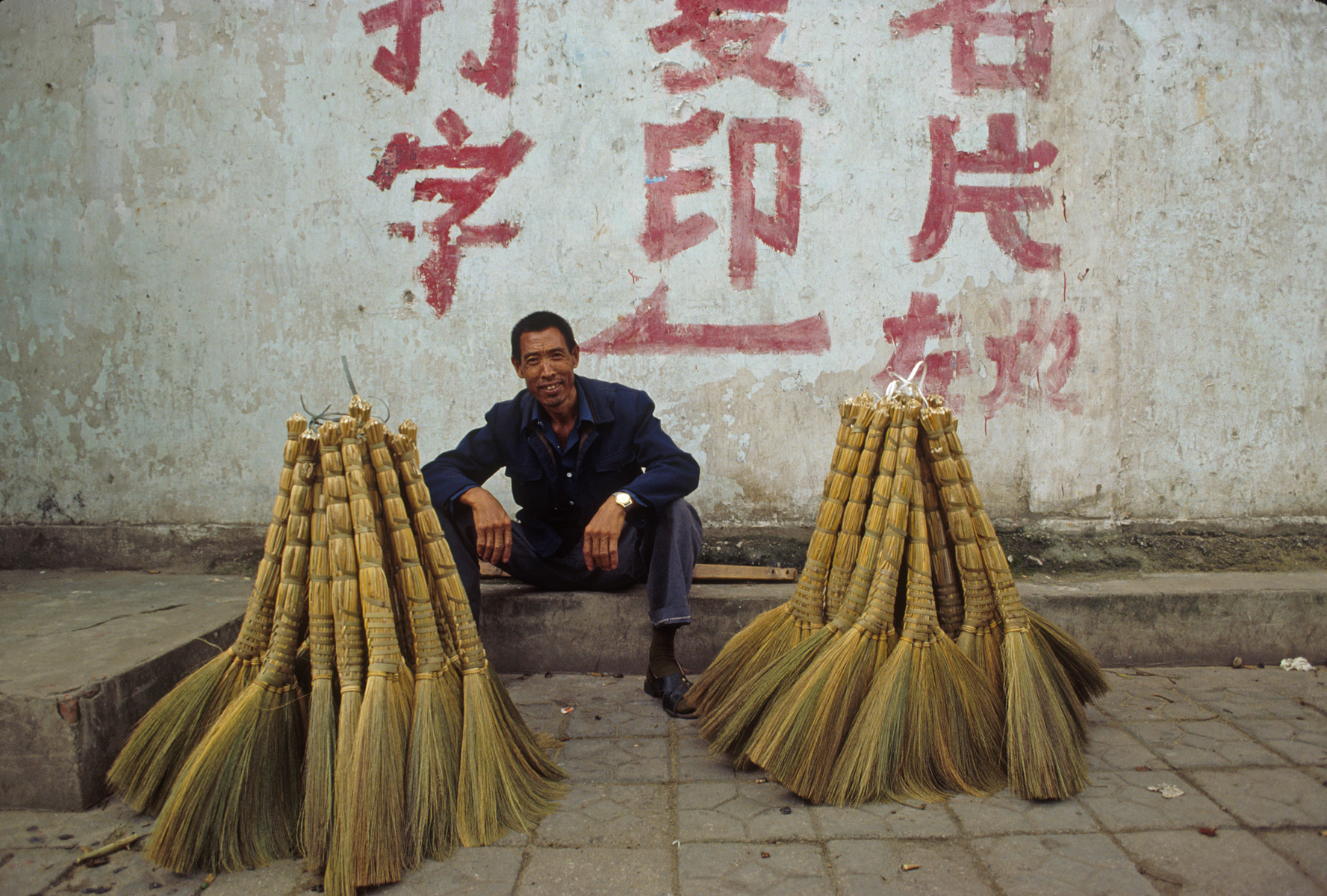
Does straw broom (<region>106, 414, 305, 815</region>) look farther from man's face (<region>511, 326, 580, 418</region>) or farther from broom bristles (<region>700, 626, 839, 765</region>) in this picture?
broom bristles (<region>700, 626, 839, 765</region>)

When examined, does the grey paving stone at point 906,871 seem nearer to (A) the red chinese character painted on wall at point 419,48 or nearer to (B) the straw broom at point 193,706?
(B) the straw broom at point 193,706

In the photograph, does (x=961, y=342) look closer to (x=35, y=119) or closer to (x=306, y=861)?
(x=306, y=861)

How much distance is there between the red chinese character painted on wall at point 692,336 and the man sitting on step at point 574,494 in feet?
2.08

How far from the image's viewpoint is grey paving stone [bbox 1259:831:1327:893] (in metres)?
1.81

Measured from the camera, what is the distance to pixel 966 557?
7.69 feet

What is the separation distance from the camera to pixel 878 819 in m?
2.06

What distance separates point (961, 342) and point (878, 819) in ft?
7.72

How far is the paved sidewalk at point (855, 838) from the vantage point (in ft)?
5.91

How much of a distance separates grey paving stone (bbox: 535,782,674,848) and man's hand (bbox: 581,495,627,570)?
0.70m

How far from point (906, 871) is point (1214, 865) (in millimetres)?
675

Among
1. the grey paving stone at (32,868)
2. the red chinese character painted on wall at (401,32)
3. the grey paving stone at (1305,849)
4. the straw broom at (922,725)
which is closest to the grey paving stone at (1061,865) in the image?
the straw broom at (922,725)

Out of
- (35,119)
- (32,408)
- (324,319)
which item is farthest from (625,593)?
(35,119)

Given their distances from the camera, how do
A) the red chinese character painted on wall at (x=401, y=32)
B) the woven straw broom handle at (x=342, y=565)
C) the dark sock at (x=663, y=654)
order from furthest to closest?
the red chinese character painted on wall at (x=401, y=32) → the dark sock at (x=663, y=654) → the woven straw broom handle at (x=342, y=565)

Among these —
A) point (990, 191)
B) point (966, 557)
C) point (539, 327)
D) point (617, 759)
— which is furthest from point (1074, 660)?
point (990, 191)
